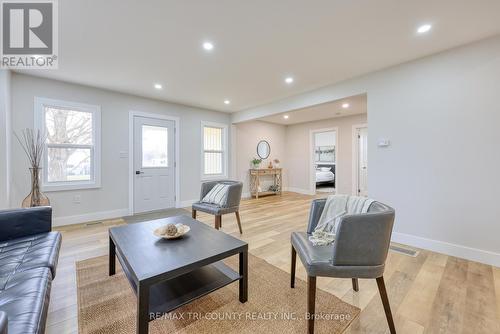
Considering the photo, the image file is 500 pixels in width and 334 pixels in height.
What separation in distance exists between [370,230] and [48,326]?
7.17 feet

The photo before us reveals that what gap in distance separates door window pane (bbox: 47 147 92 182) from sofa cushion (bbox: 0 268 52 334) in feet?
9.70

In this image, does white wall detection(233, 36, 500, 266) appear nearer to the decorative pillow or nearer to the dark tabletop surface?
the decorative pillow

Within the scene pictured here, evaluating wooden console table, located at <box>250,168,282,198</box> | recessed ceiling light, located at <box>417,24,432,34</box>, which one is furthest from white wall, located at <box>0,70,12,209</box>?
recessed ceiling light, located at <box>417,24,432,34</box>

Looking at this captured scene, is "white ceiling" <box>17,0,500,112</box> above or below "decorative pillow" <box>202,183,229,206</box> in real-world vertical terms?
above

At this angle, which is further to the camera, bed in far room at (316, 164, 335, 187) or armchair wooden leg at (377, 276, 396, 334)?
bed in far room at (316, 164, 335, 187)

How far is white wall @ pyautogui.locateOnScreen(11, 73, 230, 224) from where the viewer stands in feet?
10.6

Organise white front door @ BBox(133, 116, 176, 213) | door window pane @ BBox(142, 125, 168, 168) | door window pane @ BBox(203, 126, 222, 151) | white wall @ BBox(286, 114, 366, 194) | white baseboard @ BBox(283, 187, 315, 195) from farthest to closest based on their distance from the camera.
→ white baseboard @ BBox(283, 187, 315, 195)
white wall @ BBox(286, 114, 366, 194)
door window pane @ BBox(203, 126, 222, 151)
door window pane @ BBox(142, 125, 168, 168)
white front door @ BBox(133, 116, 176, 213)

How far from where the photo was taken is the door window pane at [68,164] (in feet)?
11.6

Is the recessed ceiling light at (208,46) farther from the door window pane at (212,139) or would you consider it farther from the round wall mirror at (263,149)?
the round wall mirror at (263,149)

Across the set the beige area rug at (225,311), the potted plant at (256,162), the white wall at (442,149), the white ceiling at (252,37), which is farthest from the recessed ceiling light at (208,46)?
the potted plant at (256,162)

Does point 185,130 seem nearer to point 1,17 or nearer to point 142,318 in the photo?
point 1,17

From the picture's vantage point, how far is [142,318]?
1.18 meters

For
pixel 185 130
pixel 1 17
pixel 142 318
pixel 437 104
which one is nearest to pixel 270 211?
pixel 185 130

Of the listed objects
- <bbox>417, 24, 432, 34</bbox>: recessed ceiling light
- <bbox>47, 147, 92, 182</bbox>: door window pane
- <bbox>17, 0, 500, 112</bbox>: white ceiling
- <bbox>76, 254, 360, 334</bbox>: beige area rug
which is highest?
<bbox>17, 0, 500, 112</bbox>: white ceiling
